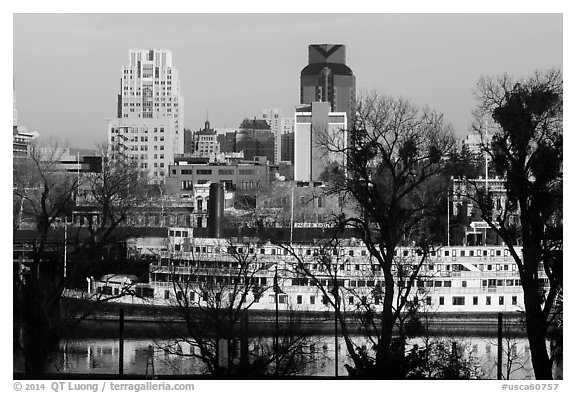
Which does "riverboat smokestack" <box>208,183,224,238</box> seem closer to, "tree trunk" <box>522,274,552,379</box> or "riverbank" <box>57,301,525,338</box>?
"riverbank" <box>57,301,525,338</box>

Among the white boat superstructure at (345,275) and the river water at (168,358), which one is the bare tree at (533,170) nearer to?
the river water at (168,358)

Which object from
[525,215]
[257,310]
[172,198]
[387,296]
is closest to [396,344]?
A: [387,296]

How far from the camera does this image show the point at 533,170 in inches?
232

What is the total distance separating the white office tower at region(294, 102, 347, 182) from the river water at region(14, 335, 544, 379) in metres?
1.37

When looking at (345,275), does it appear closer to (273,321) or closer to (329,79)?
(273,321)

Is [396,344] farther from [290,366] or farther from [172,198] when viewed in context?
[172,198]

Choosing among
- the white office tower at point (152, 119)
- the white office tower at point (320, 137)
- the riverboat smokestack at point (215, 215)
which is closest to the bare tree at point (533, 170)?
the white office tower at point (320, 137)

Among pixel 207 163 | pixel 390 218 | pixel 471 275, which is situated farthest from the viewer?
pixel 207 163

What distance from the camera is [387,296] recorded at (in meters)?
5.80

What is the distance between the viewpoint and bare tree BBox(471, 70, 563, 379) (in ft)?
18.7
